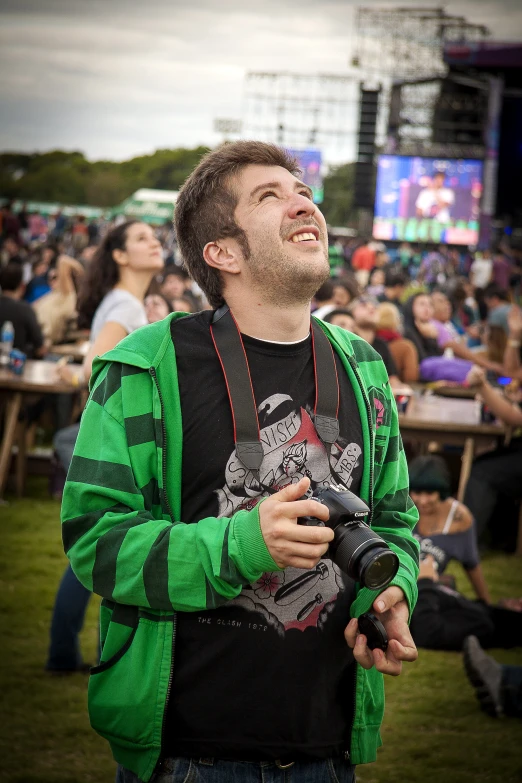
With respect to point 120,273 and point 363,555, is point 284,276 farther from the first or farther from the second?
point 120,273

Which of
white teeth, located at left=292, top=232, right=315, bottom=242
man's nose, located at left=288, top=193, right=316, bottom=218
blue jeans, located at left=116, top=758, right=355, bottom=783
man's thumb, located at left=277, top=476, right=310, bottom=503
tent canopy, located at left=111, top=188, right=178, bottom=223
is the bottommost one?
tent canopy, located at left=111, top=188, right=178, bottom=223

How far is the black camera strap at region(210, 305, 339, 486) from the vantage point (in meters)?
1.81

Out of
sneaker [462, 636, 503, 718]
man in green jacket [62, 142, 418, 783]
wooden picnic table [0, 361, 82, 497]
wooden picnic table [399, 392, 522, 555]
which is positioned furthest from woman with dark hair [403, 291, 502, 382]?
man in green jacket [62, 142, 418, 783]

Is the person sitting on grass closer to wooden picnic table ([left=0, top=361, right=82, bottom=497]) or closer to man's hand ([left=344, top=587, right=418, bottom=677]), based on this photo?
man's hand ([left=344, top=587, right=418, bottom=677])

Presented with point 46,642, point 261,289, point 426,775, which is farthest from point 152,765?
point 46,642

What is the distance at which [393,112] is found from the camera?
103 ft

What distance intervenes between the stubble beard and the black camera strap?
0.10m

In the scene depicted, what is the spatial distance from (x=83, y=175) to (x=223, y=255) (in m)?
85.8

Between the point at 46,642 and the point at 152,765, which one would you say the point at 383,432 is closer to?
the point at 152,765

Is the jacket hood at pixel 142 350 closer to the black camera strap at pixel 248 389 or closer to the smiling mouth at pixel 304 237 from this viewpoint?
the black camera strap at pixel 248 389

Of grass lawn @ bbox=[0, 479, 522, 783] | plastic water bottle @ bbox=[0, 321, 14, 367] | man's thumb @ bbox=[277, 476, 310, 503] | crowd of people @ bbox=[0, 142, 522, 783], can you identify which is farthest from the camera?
plastic water bottle @ bbox=[0, 321, 14, 367]

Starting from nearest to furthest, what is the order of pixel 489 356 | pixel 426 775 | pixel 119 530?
pixel 119 530
pixel 426 775
pixel 489 356

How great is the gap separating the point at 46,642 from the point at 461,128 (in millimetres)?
28292

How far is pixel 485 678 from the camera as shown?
437 centimetres
